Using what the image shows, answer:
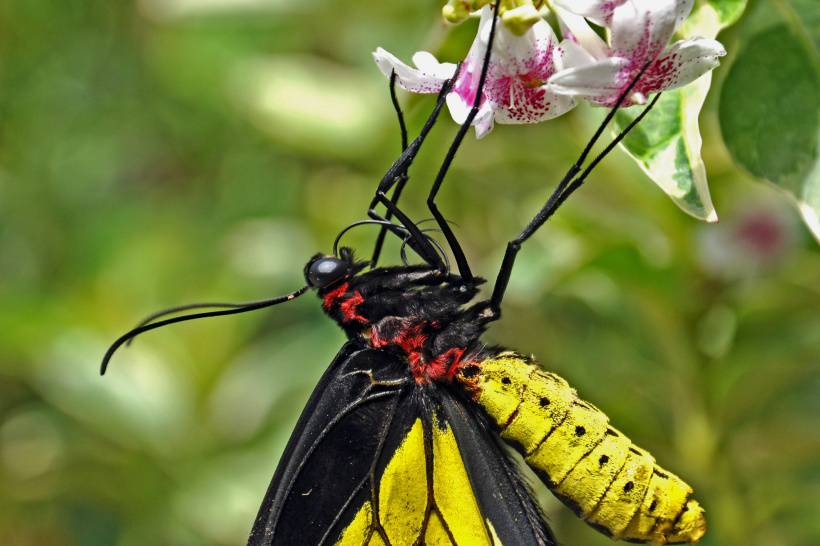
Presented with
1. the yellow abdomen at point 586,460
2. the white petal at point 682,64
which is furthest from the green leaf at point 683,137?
the yellow abdomen at point 586,460

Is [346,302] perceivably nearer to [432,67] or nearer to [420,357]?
[420,357]

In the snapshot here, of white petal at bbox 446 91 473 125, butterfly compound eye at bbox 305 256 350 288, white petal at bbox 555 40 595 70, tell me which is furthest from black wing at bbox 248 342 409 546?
white petal at bbox 555 40 595 70

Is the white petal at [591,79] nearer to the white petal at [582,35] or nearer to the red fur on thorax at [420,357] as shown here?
the white petal at [582,35]

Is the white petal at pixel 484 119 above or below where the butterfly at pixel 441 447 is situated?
above

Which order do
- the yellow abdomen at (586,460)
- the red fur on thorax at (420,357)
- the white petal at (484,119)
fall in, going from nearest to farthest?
the white petal at (484,119) → the yellow abdomen at (586,460) → the red fur on thorax at (420,357)

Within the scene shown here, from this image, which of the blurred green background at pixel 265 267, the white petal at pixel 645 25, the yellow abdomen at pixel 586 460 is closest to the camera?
the white petal at pixel 645 25

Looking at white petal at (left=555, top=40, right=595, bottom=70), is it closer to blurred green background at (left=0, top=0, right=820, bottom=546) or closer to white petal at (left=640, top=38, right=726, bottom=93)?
white petal at (left=640, top=38, right=726, bottom=93)

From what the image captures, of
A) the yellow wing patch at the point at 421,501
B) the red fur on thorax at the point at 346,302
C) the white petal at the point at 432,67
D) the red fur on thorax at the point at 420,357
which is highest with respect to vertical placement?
the white petal at the point at 432,67

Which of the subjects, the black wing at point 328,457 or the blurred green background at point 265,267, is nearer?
the black wing at point 328,457
